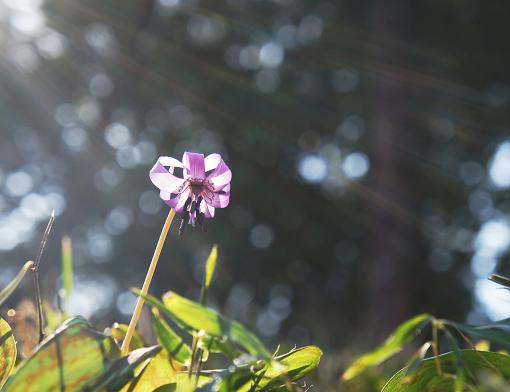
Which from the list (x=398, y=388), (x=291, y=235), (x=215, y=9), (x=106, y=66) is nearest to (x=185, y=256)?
(x=291, y=235)

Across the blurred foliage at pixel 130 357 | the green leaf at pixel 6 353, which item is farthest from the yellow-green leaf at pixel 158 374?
the green leaf at pixel 6 353

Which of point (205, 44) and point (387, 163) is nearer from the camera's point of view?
point (387, 163)

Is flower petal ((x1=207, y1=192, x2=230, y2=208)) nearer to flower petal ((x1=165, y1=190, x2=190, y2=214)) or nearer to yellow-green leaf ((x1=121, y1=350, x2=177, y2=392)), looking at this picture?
flower petal ((x1=165, y1=190, x2=190, y2=214))

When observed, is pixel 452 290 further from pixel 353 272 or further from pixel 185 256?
pixel 185 256

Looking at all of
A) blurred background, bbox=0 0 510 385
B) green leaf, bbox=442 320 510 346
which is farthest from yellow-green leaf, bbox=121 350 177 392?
blurred background, bbox=0 0 510 385

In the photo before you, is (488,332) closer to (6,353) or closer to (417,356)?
(417,356)

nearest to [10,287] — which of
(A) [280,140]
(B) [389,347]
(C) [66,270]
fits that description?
(C) [66,270]

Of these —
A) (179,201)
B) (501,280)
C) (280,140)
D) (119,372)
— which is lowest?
(119,372)
